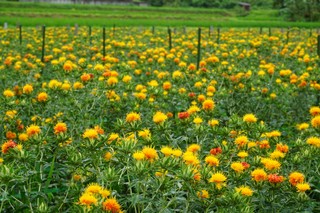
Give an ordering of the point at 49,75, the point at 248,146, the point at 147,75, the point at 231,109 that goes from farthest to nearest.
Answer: the point at 49,75 < the point at 147,75 < the point at 231,109 < the point at 248,146

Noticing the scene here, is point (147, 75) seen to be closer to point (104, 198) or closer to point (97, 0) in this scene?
point (104, 198)

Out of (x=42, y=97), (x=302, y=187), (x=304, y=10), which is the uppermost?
(x=304, y=10)

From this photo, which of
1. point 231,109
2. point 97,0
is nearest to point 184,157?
point 231,109

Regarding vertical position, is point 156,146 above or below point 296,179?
below

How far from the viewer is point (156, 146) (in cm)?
302

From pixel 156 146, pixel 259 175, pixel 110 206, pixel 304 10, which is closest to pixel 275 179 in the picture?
pixel 259 175

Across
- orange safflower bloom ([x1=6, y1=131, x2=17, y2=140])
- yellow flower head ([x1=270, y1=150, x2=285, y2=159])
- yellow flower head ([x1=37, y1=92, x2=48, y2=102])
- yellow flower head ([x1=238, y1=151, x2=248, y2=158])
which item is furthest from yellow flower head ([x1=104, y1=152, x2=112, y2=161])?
yellow flower head ([x1=37, y1=92, x2=48, y2=102])

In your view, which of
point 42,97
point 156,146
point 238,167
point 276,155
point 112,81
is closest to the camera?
point 238,167

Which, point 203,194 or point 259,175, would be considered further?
point 259,175

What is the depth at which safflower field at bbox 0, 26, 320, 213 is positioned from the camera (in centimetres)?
193

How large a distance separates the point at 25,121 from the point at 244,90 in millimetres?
2149

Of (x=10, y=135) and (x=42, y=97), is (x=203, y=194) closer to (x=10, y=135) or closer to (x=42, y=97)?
(x=10, y=135)

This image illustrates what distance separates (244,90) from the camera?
4695 mm

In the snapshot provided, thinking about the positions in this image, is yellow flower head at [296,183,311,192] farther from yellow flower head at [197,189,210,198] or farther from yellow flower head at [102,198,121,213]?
yellow flower head at [102,198,121,213]
